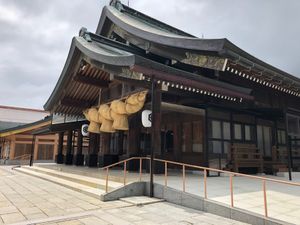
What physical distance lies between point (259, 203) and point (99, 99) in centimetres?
835

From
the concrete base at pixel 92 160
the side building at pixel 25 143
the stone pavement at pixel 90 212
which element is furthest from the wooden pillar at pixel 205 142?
the side building at pixel 25 143

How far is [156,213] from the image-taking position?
16.6 feet

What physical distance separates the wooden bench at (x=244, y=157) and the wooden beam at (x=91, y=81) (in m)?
6.16

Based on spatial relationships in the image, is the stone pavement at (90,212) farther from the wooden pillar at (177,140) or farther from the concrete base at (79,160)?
the concrete base at (79,160)

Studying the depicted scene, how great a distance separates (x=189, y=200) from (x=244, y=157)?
563 cm

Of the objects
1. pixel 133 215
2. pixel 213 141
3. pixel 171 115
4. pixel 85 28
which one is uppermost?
pixel 85 28

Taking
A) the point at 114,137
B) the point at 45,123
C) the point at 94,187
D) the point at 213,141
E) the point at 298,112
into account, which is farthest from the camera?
the point at 45,123

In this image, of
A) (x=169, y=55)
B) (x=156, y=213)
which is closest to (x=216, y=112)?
(x=169, y=55)

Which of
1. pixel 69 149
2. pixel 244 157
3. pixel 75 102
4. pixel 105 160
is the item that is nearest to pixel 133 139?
pixel 105 160

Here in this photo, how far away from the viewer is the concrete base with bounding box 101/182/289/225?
170 inches

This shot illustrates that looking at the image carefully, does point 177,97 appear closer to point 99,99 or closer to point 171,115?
point 171,115

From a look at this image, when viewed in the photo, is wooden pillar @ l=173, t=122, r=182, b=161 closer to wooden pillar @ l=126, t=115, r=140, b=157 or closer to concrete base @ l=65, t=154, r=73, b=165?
wooden pillar @ l=126, t=115, r=140, b=157

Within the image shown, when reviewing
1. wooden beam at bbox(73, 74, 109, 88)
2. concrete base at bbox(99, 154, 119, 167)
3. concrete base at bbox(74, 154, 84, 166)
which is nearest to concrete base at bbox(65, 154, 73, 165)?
concrete base at bbox(74, 154, 84, 166)

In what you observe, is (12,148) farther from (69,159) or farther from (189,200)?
(189,200)
